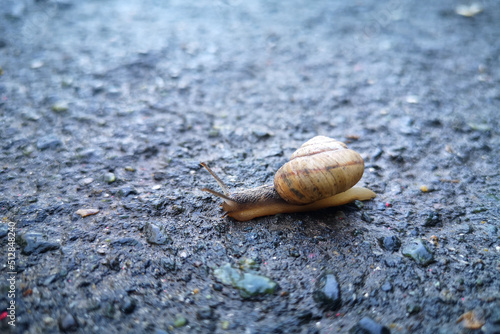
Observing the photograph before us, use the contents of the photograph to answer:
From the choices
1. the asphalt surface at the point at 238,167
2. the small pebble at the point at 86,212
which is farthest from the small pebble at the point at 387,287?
the small pebble at the point at 86,212

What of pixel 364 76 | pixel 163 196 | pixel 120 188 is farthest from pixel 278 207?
pixel 364 76

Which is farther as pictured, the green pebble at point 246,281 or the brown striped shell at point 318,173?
→ the brown striped shell at point 318,173

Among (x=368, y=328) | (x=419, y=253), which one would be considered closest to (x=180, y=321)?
(x=368, y=328)

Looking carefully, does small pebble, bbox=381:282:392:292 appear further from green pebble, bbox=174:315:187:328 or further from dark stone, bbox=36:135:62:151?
dark stone, bbox=36:135:62:151

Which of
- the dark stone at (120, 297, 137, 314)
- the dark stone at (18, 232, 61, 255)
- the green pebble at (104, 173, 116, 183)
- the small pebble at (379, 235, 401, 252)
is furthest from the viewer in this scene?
the green pebble at (104, 173, 116, 183)

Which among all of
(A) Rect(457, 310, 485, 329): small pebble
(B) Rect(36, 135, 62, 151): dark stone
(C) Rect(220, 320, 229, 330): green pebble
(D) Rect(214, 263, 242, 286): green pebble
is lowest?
(C) Rect(220, 320, 229, 330): green pebble

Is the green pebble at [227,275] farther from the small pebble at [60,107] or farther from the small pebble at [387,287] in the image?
the small pebble at [60,107]

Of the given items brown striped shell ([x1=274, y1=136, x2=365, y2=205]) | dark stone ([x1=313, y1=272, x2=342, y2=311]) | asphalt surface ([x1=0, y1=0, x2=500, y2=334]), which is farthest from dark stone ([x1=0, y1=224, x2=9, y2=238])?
dark stone ([x1=313, y1=272, x2=342, y2=311])
